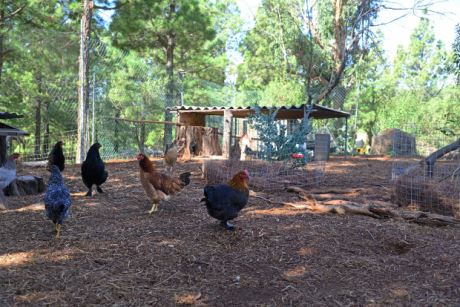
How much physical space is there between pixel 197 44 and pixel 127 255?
14982mm

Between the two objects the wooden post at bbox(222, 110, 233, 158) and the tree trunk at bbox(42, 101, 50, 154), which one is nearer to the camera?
the wooden post at bbox(222, 110, 233, 158)

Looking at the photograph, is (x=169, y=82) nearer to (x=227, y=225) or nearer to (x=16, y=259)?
(x=227, y=225)

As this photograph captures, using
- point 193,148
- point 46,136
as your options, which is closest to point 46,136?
point 46,136

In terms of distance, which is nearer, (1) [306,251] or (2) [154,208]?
(1) [306,251]

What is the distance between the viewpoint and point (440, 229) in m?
4.78

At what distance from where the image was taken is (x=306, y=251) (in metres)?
3.87

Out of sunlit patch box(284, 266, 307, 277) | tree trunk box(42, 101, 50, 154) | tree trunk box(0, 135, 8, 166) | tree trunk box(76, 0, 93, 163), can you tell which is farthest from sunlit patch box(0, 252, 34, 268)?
tree trunk box(42, 101, 50, 154)

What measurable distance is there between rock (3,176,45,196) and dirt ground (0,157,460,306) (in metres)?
1.02

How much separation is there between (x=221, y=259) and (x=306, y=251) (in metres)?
0.87

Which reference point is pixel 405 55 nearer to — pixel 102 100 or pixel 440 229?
pixel 102 100

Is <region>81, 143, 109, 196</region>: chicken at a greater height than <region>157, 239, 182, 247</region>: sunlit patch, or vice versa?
<region>81, 143, 109, 196</region>: chicken

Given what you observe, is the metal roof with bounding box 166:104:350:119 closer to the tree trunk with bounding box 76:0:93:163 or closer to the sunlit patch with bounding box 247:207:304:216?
the tree trunk with bounding box 76:0:93:163

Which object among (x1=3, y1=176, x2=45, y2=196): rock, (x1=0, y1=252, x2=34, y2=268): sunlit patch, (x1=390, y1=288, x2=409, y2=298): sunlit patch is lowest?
(x1=390, y1=288, x2=409, y2=298): sunlit patch

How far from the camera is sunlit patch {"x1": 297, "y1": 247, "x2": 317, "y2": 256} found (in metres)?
3.82
